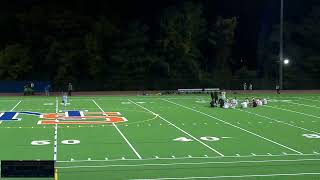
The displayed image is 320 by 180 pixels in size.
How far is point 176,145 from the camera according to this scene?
67.0 feet

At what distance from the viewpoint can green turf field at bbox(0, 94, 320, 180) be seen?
1573cm

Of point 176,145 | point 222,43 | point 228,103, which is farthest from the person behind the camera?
point 222,43

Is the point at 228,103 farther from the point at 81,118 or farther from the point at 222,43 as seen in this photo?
the point at 222,43

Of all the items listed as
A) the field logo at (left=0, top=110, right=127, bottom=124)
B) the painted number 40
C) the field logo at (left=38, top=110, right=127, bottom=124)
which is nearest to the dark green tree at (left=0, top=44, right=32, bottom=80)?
the field logo at (left=0, top=110, right=127, bottom=124)

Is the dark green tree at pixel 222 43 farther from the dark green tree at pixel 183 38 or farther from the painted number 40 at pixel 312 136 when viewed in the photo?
the painted number 40 at pixel 312 136

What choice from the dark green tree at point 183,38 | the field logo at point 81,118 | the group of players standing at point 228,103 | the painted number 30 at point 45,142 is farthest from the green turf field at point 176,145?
the dark green tree at point 183,38

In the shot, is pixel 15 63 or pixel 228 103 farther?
pixel 15 63

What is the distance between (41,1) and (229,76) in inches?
892

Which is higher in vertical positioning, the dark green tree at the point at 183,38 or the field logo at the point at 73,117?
the dark green tree at the point at 183,38

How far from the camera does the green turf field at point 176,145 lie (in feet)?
51.6

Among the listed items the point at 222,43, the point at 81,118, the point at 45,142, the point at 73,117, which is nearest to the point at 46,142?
the point at 45,142

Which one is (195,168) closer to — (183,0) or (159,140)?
(159,140)

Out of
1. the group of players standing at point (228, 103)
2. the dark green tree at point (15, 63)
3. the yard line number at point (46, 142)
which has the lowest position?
the yard line number at point (46, 142)

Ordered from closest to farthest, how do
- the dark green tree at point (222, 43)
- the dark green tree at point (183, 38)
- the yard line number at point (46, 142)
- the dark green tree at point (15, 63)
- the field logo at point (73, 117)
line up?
the yard line number at point (46, 142) → the field logo at point (73, 117) → the dark green tree at point (15, 63) → the dark green tree at point (183, 38) → the dark green tree at point (222, 43)
